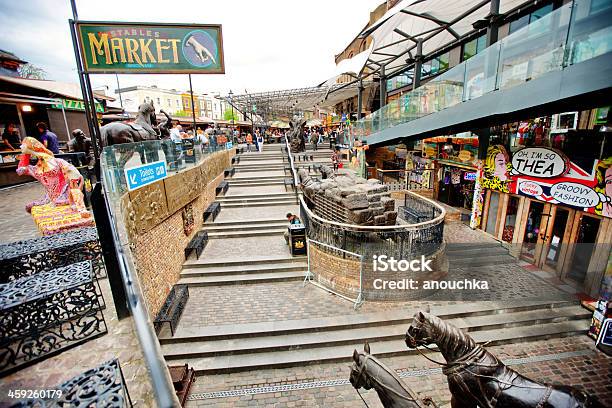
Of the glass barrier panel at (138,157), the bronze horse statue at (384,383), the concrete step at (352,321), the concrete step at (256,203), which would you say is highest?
the glass barrier panel at (138,157)

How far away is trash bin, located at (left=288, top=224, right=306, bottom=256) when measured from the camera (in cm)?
949

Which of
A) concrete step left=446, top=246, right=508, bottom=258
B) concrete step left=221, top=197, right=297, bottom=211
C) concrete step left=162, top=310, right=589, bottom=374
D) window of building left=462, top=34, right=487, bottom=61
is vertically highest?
window of building left=462, top=34, right=487, bottom=61

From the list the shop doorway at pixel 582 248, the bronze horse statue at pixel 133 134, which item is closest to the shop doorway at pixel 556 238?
the shop doorway at pixel 582 248

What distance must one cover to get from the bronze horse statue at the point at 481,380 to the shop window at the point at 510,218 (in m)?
8.51

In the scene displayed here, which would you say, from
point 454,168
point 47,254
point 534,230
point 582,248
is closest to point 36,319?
point 47,254

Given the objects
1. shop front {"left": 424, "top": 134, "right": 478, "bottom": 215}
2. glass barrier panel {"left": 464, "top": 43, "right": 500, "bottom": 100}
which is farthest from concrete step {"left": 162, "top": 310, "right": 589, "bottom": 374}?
shop front {"left": 424, "top": 134, "right": 478, "bottom": 215}

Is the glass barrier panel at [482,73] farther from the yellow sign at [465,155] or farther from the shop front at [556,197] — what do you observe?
the yellow sign at [465,155]

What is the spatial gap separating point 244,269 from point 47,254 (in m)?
5.54

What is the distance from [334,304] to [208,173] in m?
9.59

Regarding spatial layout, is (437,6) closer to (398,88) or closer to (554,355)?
(398,88)

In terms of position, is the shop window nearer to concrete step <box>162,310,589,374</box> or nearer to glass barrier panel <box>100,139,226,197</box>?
concrete step <box>162,310,589,374</box>

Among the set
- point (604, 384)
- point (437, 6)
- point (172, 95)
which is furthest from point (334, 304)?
point (172, 95)

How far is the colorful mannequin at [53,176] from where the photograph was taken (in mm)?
5934

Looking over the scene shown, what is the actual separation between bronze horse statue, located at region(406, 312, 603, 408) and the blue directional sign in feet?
21.7
